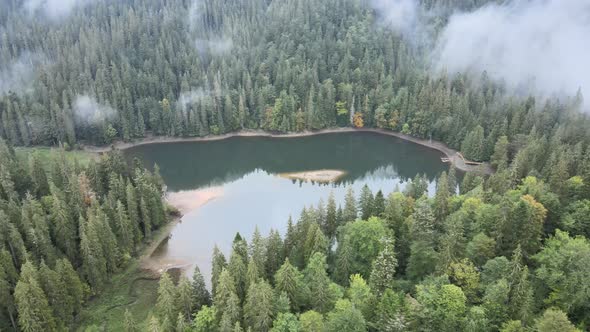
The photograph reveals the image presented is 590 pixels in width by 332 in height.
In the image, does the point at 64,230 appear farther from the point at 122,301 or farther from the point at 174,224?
the point at 174,224

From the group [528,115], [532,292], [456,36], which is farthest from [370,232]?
[456,36]

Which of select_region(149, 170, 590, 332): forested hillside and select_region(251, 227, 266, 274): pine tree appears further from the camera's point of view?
select_region(251, 227, 266, 274): pine tree

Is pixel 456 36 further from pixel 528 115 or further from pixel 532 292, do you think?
pixel 532 292

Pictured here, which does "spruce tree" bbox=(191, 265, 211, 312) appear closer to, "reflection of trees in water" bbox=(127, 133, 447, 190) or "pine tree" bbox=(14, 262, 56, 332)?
"pine tree" bbox=(14, 262, 56, 332)

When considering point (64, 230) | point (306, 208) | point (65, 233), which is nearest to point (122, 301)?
point (65, 233)

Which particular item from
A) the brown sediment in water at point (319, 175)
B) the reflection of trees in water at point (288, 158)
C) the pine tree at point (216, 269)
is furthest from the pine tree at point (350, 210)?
the brown sediment in water at point (319, 175)

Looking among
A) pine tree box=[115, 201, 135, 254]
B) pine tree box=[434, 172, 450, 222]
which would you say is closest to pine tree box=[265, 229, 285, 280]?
pine tree box=[434, 172, 450, 222]
